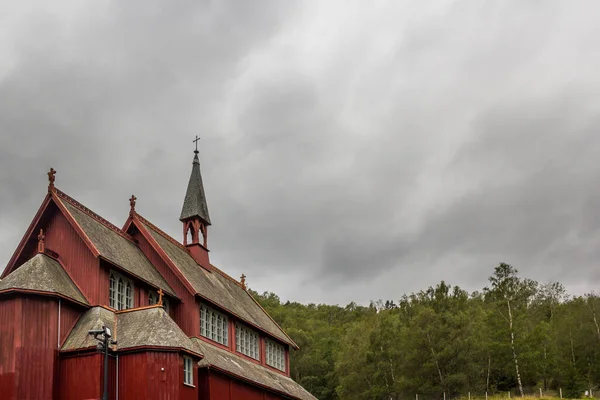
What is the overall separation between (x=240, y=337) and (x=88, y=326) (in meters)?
15.5

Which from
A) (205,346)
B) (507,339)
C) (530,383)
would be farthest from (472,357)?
(205,346)

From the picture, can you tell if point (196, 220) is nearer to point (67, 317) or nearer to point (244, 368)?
point (244, 368)

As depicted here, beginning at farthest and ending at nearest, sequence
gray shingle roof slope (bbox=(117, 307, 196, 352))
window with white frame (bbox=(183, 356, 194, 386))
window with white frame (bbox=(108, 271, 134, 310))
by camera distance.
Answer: window with white frame (bbox=(108, 271, 134, 310))
window with white frame (bbox=(183, 356, 194, 386))
gray shingle roof slope (bbox=(117, 307, 196, 352))

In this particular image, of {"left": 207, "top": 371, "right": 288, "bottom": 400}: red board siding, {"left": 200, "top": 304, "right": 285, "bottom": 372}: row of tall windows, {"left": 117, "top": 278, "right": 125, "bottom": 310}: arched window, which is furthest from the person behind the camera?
{"left": 200, "top": 304, "right": 285, "bottom": 372}: row of tall windows

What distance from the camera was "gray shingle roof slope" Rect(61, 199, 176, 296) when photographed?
106 feet

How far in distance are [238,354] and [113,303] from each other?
1211 cm

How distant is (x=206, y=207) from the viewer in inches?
1956

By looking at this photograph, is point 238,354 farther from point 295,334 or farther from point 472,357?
point 295,334

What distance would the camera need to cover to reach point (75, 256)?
103ft

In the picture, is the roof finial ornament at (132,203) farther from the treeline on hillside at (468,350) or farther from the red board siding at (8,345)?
the treeline on hillside at (468,350)

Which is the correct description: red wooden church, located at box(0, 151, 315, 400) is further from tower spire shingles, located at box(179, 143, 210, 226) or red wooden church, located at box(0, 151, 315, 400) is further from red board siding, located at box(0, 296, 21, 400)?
tower spire shingles, located at box(179, 143, 210, 226)

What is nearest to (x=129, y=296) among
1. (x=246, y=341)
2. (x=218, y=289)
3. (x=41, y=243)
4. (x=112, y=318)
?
(x=112, y=318)

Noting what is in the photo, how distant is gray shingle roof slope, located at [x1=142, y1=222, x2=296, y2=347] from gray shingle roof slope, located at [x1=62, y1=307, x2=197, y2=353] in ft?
23.2

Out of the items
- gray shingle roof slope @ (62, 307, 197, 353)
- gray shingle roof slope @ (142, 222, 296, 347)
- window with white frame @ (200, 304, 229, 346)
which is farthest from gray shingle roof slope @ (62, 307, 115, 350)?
window with white frame @ (200, 304, 229, 346)
